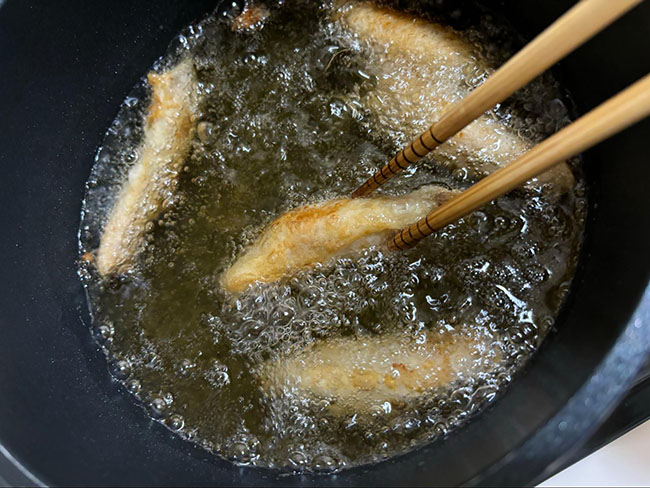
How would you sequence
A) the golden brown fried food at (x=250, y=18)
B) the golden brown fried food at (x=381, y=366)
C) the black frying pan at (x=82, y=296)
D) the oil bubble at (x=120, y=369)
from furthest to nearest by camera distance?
the golden brown fried food at (x=250, y=18) → the oil bubble at (x=120, y=369) → the golden brown fried food at (x=381, y=366) → the black frying pan at (x=82, y=296)

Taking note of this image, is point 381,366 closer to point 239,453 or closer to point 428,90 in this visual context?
point 239,453

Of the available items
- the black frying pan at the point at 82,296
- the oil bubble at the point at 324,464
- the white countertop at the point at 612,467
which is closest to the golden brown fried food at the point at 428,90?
the black frying pan at the point at 82,296

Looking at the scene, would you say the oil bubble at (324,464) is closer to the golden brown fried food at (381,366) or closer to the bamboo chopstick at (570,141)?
the golden brown fried food at (381,366)

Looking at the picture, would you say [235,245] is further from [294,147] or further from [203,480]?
[203,480]

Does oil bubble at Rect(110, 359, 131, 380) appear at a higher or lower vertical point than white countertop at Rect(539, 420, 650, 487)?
higher

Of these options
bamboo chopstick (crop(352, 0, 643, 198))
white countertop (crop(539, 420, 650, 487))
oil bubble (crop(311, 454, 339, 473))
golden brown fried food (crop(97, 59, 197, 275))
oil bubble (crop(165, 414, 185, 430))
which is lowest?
white countertop (crop(539, 420, 650, 487))

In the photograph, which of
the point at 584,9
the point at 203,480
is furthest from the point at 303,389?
the point at 584,9

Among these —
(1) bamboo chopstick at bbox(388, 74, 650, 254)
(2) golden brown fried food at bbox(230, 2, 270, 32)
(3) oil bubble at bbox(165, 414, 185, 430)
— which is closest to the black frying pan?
(3) oil bubble at bbox(165, 414, 185, 430)

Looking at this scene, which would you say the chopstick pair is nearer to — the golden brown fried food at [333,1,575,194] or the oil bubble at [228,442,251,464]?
the golden brown fried food at [333,1,575,194]
